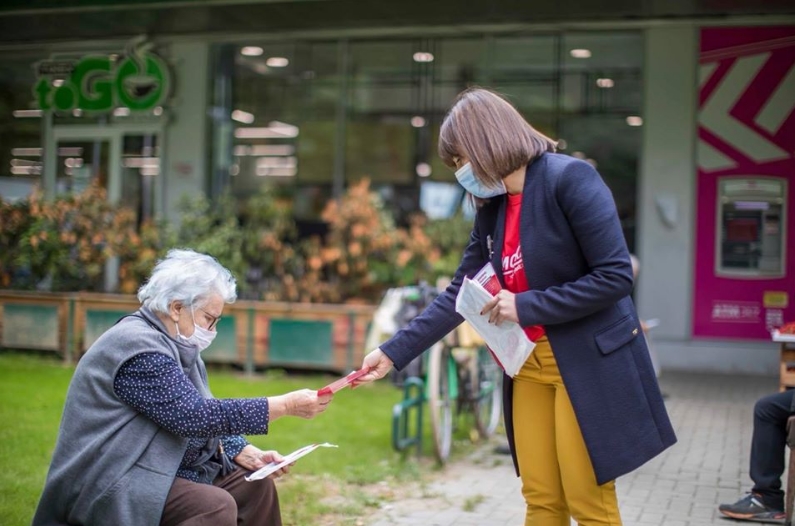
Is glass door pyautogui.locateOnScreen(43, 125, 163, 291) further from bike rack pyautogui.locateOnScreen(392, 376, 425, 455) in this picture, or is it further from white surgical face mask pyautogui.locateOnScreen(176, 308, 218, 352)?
white surgical face mask pyautogui.locateOnScreen(176, 308, 218, 352)

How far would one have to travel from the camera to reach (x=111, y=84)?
44.0 feet

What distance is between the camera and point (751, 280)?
11.5 m

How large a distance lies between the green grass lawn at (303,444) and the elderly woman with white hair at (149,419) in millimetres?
1735

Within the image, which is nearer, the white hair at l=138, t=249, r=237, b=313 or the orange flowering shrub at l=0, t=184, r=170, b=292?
the white hair at l=138, t=249, r=237, b=313

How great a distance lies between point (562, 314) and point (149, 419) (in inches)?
52.7

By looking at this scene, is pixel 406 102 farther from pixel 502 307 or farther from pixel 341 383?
pixel 502 307

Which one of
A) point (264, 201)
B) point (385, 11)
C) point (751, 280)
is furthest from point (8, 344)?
point (751, 280)

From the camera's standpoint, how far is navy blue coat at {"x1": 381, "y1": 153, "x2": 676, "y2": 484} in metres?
→ 3.06

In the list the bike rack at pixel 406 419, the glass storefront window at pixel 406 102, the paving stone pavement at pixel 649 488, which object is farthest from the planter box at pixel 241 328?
the glass storefront window at pixel 406 102

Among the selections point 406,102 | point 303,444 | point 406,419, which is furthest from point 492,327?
point 406,102

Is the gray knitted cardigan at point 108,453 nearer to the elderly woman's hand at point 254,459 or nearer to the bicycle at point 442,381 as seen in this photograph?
the elderly woman's hand at point 254,459

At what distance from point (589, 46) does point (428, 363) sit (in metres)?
6.86

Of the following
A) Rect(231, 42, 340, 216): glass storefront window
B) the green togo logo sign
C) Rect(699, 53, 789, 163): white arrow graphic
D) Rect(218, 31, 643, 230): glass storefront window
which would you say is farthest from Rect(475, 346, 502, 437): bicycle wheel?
the green togo logo sign

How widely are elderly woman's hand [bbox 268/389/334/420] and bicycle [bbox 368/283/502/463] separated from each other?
2.80 meters
